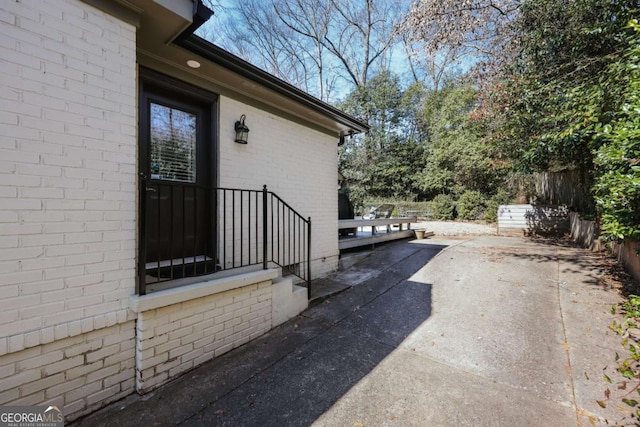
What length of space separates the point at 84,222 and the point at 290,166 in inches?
121

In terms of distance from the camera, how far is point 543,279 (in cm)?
487

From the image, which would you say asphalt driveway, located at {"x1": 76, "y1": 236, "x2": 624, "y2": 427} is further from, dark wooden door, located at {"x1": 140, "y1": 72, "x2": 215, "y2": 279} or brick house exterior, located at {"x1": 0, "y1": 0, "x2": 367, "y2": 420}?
dark wooden door, located at {"x1": 140, "y1": 72, "x2": 215, "y2": 279}

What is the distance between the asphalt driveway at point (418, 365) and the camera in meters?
2.04

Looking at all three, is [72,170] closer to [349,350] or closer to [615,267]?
[349,350]

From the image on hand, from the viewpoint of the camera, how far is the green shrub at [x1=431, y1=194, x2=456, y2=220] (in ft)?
48.0

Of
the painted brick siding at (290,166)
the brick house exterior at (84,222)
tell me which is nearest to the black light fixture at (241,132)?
the painted brick siding at (290,166)

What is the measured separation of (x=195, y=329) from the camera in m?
2.62

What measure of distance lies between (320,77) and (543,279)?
700 inches

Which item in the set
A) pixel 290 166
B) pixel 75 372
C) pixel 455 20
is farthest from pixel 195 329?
pixel 455 20

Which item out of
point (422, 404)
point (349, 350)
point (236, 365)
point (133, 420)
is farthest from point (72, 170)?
point (422, 404)

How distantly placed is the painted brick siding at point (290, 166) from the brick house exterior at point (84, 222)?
3.50 ft

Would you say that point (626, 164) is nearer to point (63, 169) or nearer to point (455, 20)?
point (455, 20)

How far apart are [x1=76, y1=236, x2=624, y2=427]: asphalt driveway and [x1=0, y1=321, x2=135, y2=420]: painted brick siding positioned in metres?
0.15

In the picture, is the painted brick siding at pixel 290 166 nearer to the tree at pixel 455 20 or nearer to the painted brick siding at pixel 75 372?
the painted brick siding at pixel 75 372
